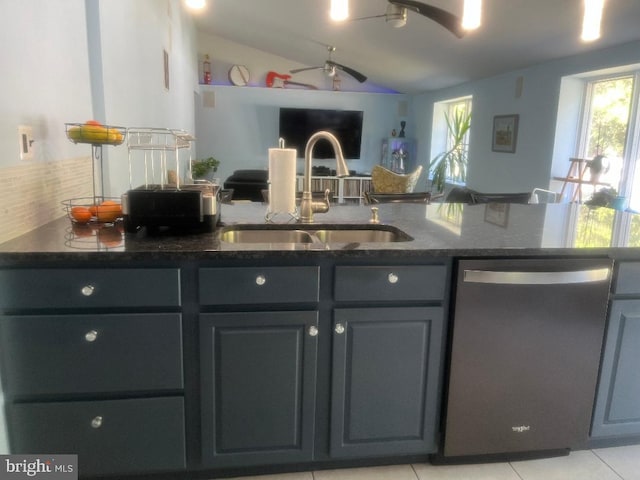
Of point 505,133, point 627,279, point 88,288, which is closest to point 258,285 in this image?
point 88,288

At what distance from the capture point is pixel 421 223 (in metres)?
2.04

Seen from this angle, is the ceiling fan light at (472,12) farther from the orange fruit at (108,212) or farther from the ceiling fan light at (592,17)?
the orange fruit at (108,212)

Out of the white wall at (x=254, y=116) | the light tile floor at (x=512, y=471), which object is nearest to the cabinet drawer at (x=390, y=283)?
the light tile floor at (x=512, y=471)

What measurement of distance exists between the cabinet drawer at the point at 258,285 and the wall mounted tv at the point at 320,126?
20.7 feet

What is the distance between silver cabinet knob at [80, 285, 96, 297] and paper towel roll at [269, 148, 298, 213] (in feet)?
2.65

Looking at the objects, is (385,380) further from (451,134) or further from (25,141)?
(451,134)

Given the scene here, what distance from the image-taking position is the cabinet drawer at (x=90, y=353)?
54.7 inches

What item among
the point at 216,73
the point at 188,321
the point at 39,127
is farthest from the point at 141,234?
the point at 216,73

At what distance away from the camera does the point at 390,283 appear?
154cm

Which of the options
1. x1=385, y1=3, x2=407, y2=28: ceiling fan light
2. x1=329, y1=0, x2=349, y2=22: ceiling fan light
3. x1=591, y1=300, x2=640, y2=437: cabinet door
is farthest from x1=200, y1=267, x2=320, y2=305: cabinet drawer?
x1=385, y1=3, x2=407, y2=28: ceiling fan light

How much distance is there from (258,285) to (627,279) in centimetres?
→ 130

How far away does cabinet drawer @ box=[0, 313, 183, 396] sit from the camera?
54.7 inches

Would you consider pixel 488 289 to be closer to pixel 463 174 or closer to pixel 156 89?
pixel 156 89

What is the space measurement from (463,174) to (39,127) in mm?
5519
